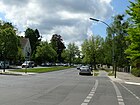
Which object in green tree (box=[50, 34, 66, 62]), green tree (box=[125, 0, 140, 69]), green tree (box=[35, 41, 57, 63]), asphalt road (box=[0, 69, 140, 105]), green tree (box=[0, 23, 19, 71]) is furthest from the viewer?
green tree (box=[50, 34, 66, 62])

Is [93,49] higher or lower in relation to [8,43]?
higher

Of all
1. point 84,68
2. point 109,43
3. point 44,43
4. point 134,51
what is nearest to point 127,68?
point 109,43

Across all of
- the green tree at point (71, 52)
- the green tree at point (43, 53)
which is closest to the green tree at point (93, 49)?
the green tree at point (43, 53)

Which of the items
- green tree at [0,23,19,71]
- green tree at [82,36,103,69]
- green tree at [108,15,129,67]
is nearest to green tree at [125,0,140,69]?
green tree at [0,23,19,71]

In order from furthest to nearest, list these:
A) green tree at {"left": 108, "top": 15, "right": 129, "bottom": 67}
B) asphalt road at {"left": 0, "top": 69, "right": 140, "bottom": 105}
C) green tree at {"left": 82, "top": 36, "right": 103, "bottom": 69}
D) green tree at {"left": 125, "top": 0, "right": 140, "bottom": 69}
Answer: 1. green tree at {"left": 82, "top": 36, "right": 103, "bottom": 69}
2. green tree at {"left": 108, "top": 15, "right": 129, "bottom": 67}
3. green tree at {"left": 125, "top": 0, "right": 140, "bottom": 69}
4. asphalt road at {"left": 0, "top": 69, "right": 140, "bottom": 105}

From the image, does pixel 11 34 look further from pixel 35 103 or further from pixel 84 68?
pixel 35 103

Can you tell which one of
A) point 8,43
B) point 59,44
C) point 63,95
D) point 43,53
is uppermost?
point 59,44

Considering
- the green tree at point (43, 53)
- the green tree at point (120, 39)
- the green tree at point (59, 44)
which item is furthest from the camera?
the green tree at point (59, 44)

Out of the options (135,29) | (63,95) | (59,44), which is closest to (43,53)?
(59,44)

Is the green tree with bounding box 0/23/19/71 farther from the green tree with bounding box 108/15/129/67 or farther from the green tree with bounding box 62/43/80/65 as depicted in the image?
the green tree with bounding box 62/43/80/65

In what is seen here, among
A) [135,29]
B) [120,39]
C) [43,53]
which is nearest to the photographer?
[135,29]

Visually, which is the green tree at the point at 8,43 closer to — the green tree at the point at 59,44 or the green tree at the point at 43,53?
the green tree at the point at 43,53

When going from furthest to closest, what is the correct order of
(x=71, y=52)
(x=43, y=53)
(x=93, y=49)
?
1. (x=71, y=52)
2. (x=43, y=53)
3. (x=93, y=49)

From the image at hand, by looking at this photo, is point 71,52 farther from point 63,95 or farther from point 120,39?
point 63,95
